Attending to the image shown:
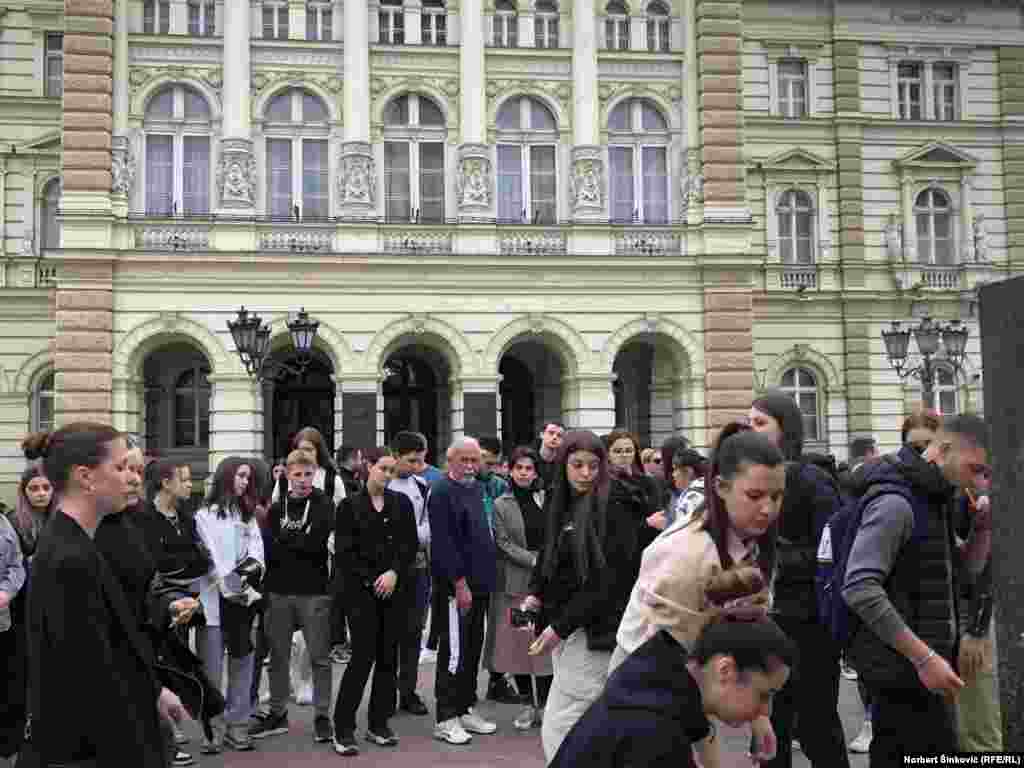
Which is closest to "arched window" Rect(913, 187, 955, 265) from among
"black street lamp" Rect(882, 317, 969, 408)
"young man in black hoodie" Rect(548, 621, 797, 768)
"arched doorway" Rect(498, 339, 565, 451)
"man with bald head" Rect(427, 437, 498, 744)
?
"black street lamp" Rect(882, 317, 969, 408)

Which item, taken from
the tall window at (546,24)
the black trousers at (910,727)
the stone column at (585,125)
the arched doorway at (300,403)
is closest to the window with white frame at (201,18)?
the tall window at (546,24)

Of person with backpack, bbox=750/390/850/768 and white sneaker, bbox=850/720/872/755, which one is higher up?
person with backpack, bbox=750/390/850/768

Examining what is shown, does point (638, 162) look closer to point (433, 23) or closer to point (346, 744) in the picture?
→ point (433, 23)

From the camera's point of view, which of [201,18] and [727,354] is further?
[727,354]

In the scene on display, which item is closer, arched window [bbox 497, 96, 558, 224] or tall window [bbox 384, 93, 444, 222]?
tall window [bbox 384, 93, 444, 222]

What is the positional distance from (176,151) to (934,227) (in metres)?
20.3

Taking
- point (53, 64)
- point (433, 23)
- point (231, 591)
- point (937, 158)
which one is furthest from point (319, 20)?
point (231, 591)

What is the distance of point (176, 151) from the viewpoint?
77.7ft

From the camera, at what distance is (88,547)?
449 cm

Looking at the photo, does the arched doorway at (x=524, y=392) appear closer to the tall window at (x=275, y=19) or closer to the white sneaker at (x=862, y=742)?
the tall window at (x=275, y=19)

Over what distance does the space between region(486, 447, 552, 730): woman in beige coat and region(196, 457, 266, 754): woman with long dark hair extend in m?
2.28

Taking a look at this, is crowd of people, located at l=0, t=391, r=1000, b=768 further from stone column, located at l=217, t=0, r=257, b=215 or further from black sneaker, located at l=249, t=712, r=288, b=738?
stone column, located at l=217, t=0, r=257, b=215

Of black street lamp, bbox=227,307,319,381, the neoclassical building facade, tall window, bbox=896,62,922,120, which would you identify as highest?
tall window, bbox=896,62,922,120

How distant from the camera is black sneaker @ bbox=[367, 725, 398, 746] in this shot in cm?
904
